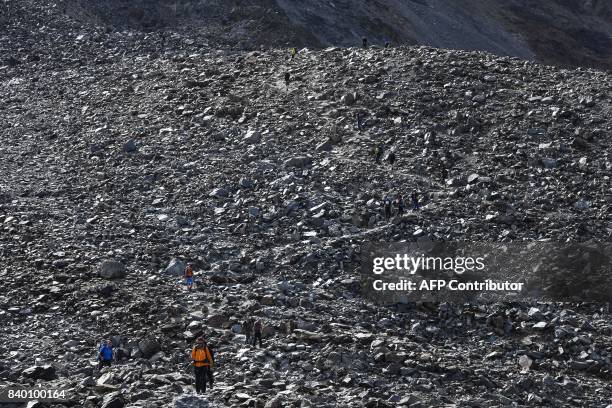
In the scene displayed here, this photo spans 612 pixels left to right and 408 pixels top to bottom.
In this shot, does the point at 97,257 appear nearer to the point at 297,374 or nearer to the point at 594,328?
the point at 297,374

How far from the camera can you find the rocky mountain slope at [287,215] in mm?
17969

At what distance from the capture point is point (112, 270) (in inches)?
862

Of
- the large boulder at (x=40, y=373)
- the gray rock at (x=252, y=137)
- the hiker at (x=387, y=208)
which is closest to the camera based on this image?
the large boulder at (x=40, y=373)

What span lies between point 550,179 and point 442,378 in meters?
10.7

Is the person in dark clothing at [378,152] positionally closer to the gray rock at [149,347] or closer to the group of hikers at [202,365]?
the gray rock at [149,347]

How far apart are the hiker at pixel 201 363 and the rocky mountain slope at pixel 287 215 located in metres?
0.40

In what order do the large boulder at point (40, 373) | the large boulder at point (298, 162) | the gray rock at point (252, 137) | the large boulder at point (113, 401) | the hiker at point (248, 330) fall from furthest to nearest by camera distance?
the gray rock at point (252, 137), the large boulder at point (298, 162), the hiker at point (248, 330), the large boulder at point (40, 373), the large boulder at point (113, 401)

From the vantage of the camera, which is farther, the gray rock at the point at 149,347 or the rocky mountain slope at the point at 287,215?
the gray rock at the point at 149,347

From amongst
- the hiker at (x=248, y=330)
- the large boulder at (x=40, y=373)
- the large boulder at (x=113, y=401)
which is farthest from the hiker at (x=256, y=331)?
the large boulder at (x=40, y=373)

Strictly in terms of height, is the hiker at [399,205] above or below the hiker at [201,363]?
above

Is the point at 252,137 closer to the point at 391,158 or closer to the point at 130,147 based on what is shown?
the point at 130,147

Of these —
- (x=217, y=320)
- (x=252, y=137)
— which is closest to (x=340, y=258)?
(x=217, y=320)

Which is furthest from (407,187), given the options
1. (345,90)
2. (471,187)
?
(345,90)

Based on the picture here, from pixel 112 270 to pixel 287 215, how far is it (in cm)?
532
